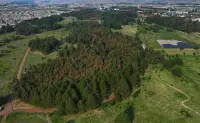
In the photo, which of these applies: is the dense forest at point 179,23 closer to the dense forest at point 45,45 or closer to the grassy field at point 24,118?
the dense forest at point 45,45

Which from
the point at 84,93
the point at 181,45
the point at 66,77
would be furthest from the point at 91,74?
the point at 181,45

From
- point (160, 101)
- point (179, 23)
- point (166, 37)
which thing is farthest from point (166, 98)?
point (179, 23)

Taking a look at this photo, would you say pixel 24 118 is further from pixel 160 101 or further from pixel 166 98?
pixel 166 98

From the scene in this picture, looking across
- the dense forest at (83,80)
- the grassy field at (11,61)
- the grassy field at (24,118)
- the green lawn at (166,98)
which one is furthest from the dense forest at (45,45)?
the grassy field at (24,118)

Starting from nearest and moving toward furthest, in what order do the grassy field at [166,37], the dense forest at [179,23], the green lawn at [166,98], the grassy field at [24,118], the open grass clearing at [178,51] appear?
the green lawn at [166,98]
the grassy field at [24,118]
the open grass clearing at [178,51]
the grassy field at [166,37]
the dense forest at [179,23]

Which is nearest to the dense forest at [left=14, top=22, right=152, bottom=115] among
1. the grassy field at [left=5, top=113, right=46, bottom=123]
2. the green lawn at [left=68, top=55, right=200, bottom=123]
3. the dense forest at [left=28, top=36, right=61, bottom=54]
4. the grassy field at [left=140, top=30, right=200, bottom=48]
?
the green lawn at [left=68, top=55, right=200, bottom=123]

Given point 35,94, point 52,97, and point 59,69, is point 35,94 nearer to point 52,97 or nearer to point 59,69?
point 52,97
